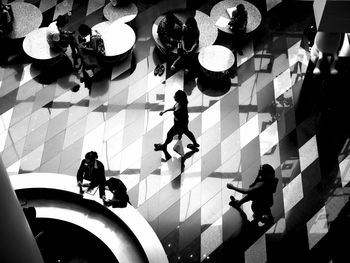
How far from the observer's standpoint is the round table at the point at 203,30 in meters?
12.0

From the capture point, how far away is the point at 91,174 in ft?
29.9

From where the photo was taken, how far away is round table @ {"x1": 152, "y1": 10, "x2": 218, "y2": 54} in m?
12.0

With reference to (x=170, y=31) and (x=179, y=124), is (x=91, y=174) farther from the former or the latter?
(x=170, y=31)

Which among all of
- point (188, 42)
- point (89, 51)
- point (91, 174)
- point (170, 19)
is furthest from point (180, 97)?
point (89, 51)

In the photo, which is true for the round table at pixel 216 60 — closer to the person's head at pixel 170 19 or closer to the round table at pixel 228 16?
the round table at pixel 228 16

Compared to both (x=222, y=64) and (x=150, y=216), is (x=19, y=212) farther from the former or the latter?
(x=222, y=64)

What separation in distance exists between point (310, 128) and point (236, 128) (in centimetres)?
140

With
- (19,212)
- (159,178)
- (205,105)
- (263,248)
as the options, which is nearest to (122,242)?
(159,178)

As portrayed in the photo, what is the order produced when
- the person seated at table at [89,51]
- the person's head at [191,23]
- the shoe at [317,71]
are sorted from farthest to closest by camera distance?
the shoe at [317,71], the person seated at table at [89,51], the person's head at [191,23]

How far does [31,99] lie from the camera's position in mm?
11680

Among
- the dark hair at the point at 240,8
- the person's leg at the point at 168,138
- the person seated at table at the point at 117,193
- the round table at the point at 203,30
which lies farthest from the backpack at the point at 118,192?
the dark hair at the point at 240,8

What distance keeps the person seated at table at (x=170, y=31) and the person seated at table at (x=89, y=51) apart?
1.25 m

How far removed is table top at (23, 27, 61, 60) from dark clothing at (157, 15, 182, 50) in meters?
2.15

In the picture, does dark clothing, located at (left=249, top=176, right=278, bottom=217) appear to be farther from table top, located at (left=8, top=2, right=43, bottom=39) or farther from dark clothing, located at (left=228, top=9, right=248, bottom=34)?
table top, located at (left=8, top=2, right=43, bottom=39)
